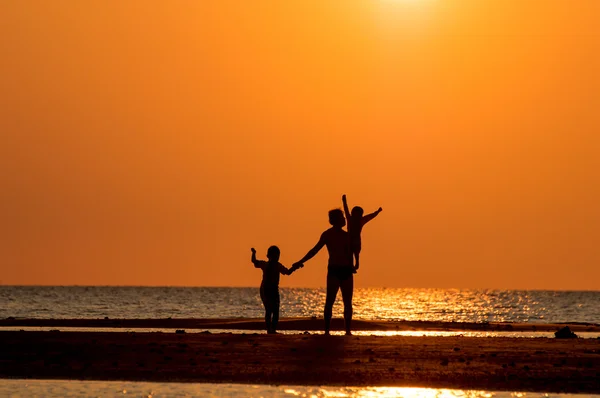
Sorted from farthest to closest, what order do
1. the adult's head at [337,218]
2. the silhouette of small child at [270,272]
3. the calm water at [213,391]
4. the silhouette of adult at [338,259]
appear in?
the silhouette of small child at [270,272], the adult's head at [337,218], the silhouette of adult at [338,259], the calm water at [213,391]

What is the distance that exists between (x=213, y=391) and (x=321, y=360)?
3.53 metres

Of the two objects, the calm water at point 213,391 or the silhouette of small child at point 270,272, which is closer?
the calm water at point 213,391

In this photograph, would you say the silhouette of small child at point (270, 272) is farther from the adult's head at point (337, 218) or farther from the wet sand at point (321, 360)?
the adult's head at point (337, 218)

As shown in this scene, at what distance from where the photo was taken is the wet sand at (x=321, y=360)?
67.8 ft

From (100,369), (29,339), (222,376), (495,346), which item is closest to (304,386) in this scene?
(222,376)

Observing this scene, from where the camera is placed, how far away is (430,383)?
66.6ft

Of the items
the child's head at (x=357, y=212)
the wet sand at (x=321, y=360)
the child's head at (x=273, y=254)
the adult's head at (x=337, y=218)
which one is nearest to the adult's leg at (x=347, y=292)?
the wet sand at (x=321, y=360)

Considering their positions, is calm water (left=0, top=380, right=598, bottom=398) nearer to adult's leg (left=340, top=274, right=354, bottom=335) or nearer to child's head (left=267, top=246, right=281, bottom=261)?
adult's leg (left=340, top=274, right=354, bottom=335)

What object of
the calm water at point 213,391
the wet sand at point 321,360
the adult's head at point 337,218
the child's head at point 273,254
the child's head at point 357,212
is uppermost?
the child's head at point 357,212

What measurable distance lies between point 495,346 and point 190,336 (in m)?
7.27

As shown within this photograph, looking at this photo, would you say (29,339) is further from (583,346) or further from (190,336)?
(583,346)

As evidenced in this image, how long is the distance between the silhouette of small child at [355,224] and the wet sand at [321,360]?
192 centimetres

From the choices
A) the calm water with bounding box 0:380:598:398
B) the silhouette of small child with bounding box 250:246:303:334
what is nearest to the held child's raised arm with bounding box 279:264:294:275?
the silhouette of small child with bounding box 250:246:303:334

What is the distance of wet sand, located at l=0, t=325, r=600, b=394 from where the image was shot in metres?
20.7
